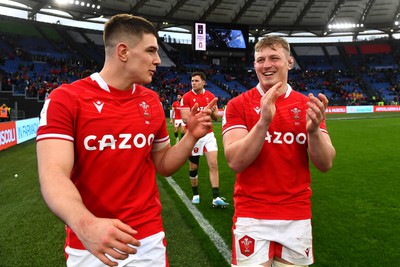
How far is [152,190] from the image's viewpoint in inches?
85.5

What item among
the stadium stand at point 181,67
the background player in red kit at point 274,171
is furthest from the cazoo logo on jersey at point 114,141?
the stadium stand at point 181,67

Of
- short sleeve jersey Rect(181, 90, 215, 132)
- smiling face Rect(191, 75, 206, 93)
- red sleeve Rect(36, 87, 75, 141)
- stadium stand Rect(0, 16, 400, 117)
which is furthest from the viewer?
stadium stand Rect(0, 16, 400, 117)

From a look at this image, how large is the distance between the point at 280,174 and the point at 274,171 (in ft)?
0.15

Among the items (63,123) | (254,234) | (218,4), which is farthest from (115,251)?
(218,4)

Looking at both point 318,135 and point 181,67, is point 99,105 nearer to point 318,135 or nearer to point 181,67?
point 318,135

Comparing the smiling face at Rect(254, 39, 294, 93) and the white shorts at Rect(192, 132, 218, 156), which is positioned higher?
the smiling face at Rect(254, 39, 294, 93)

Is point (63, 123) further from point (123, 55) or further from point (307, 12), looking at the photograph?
point (307, 12)

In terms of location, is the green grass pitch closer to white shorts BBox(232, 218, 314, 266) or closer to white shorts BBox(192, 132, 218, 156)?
white shorts BBox(192, 132, 218, 156)

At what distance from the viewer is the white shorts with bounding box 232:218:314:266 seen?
236 centimetres

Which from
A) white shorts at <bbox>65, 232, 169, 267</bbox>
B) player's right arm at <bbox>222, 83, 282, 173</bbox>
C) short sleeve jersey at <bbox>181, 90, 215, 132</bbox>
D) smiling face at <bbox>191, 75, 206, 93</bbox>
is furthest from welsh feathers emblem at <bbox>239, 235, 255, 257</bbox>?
short sleeve jersey at <bbox>181, 90, 215, 132</bbox>

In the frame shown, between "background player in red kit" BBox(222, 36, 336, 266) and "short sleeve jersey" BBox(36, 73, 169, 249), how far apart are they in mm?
644

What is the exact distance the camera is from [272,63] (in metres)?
2.49

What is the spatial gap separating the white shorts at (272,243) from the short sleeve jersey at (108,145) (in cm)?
65

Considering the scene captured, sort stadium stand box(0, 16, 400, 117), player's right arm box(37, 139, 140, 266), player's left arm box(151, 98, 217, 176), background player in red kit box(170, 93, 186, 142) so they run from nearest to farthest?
player's right arm box(37, 139, 140, 266), player's left arm box(151, 98, 217, 176), background player in red kit box(170, 93, 186, 142), stadium stand box(0, 16, 400, 117)
